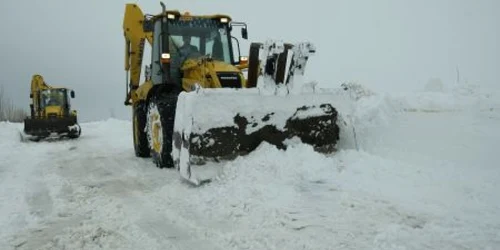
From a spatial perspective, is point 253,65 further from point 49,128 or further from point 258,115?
point 49,128

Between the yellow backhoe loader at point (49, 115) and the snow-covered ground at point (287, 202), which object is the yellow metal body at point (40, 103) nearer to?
the yellow backhoe loader at point (49, 115)

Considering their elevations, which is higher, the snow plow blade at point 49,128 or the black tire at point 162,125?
the black tire at point 162,125

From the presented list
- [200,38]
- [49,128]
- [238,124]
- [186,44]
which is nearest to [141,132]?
[186,44]

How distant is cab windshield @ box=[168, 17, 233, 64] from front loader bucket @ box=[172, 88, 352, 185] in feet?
7.13

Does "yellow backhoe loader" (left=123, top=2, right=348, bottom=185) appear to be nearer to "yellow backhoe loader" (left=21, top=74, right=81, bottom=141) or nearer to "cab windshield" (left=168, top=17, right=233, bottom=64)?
"cab windshield" (left=168, top=17, right=233, bottom=64)

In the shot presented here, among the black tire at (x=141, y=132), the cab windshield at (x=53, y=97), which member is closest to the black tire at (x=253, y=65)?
the black tire at (x=141, y=132)

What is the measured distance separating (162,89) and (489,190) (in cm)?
531

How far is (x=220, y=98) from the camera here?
5930 mm

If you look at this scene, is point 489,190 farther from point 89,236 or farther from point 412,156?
point 89,236

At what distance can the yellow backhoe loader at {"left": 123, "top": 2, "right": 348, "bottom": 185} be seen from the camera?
5848 mm

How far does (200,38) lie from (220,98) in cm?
261

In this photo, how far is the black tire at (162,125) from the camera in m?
7.01

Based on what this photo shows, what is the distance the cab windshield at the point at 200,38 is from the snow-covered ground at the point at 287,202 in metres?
2.24

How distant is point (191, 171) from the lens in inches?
221
